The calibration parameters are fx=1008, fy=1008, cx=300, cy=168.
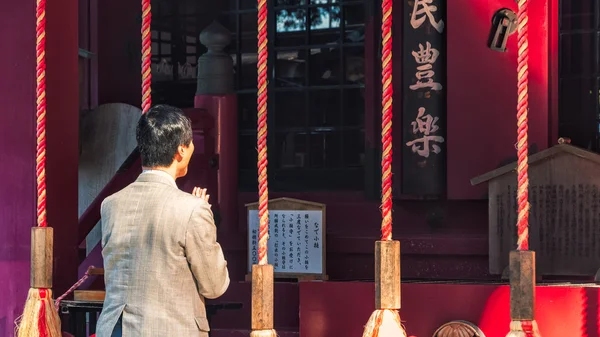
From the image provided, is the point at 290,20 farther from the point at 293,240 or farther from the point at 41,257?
the point at 41,257

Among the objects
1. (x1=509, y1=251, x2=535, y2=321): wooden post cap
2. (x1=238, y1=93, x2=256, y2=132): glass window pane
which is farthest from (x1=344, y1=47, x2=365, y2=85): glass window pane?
(x1=509, y1=251, x2=535, y2=321): wooden post cap

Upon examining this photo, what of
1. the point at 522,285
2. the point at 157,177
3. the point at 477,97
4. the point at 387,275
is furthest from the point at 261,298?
the point at 477,97

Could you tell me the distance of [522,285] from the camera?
3619 millimetres

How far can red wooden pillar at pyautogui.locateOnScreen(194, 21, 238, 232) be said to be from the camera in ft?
20.8

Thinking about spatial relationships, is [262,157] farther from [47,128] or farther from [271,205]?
[271,205]

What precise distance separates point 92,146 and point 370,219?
199 cm

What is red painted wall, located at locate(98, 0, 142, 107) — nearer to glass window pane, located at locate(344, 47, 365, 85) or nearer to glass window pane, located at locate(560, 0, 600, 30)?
glass window pane, located at locate(344, 47, 365, 85)

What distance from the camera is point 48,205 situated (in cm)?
471

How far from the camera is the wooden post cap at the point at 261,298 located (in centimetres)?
381

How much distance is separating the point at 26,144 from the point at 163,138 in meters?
1.75

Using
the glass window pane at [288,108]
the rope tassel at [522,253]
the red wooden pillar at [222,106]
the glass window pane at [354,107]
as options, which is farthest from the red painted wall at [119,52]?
the rope tassel at [522,253]

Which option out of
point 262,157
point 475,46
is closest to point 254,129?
point 475,46

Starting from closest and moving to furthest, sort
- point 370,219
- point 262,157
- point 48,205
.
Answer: point 262,157 → point 48,205 → point 370,219

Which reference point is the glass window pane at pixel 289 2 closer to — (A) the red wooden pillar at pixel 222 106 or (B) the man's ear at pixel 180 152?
(A) the red wooden pillar at pixel 222 106
